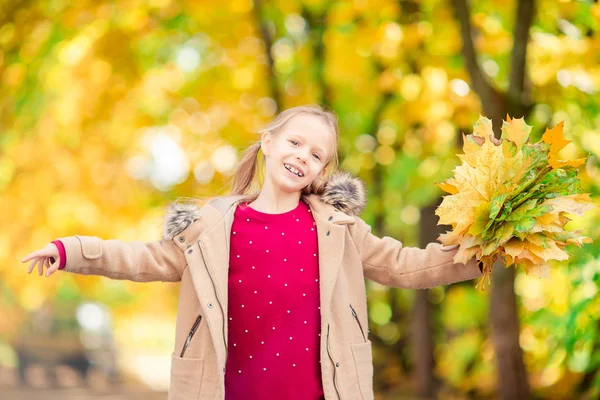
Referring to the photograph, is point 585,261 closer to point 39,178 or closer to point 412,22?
point 412,22

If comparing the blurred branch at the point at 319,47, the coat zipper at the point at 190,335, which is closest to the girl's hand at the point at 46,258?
the coat zipper at the point at 190,335

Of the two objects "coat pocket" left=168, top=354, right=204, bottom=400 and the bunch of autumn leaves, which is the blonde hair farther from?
"coat pocket" left=168, top=354, right=204, bottom=400

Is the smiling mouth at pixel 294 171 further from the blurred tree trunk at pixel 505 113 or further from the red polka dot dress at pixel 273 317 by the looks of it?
the blurred tree trunk at pixel 505 113

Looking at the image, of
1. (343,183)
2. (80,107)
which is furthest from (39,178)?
(343,183)

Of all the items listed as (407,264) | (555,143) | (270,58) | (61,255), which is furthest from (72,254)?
(270,58)

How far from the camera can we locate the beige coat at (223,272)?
3.20 metres

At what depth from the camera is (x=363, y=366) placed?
3.31 m

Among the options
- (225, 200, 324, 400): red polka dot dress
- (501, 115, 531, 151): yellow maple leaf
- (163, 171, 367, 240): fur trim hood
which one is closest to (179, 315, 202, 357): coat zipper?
(225, 200, 324, 400): red polka dot dress

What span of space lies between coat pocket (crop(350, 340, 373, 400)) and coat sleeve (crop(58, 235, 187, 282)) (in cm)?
73

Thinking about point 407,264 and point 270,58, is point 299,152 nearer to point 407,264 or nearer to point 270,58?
point 407,264

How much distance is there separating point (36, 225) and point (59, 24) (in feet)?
14.1

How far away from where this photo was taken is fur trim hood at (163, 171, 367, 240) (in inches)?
132

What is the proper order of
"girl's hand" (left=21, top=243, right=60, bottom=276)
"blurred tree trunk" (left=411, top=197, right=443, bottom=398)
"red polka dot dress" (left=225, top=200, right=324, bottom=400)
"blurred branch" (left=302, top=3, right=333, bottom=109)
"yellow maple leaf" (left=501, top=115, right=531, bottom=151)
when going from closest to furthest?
1. "girl's hand" (left=21, top=243, right=60, bottom=276)
2. "yellow maple leaf" (left=501, top=115, right=531, bottom=151)
3. "red polka dot dress" (left=225, top=200, right=324, bottom=400)
4. "blurred branch" (left=302, top=3, right=333, bottom=109)
5. "blurred tree trunk" (left=411, top=197, right=443, bottom=398)

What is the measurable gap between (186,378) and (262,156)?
104cm
